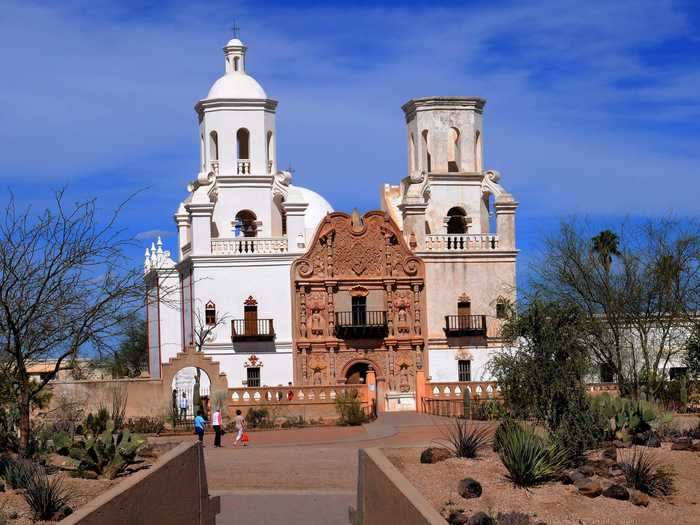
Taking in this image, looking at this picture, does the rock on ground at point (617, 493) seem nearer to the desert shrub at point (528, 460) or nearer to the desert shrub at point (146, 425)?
the desert shrub at point (528, 460)

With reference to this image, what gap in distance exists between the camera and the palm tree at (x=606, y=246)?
4631 centimetres

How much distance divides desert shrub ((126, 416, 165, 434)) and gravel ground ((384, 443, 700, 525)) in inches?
958

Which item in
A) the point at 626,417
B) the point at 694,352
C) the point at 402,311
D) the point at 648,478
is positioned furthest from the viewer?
the point at 402,311

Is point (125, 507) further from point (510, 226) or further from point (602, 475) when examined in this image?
point (510, 226)

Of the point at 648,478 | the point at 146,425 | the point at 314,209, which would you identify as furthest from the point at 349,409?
the point at 648,478

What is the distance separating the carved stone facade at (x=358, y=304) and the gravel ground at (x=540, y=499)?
→ 3491 cm

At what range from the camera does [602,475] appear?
63.2 feet

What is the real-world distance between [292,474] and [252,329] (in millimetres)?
25944

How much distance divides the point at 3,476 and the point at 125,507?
398cm

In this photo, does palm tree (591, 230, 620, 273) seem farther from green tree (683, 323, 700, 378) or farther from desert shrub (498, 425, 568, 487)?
desert shrub (498, 425, 568, 487)

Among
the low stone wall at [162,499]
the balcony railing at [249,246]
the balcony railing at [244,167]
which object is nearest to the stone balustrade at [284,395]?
the balcony railing at [249,246]

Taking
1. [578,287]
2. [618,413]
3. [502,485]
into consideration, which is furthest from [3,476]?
[578,287]

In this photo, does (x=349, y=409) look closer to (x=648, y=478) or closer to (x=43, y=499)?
(x=648, y=478)

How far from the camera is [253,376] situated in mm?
54469
